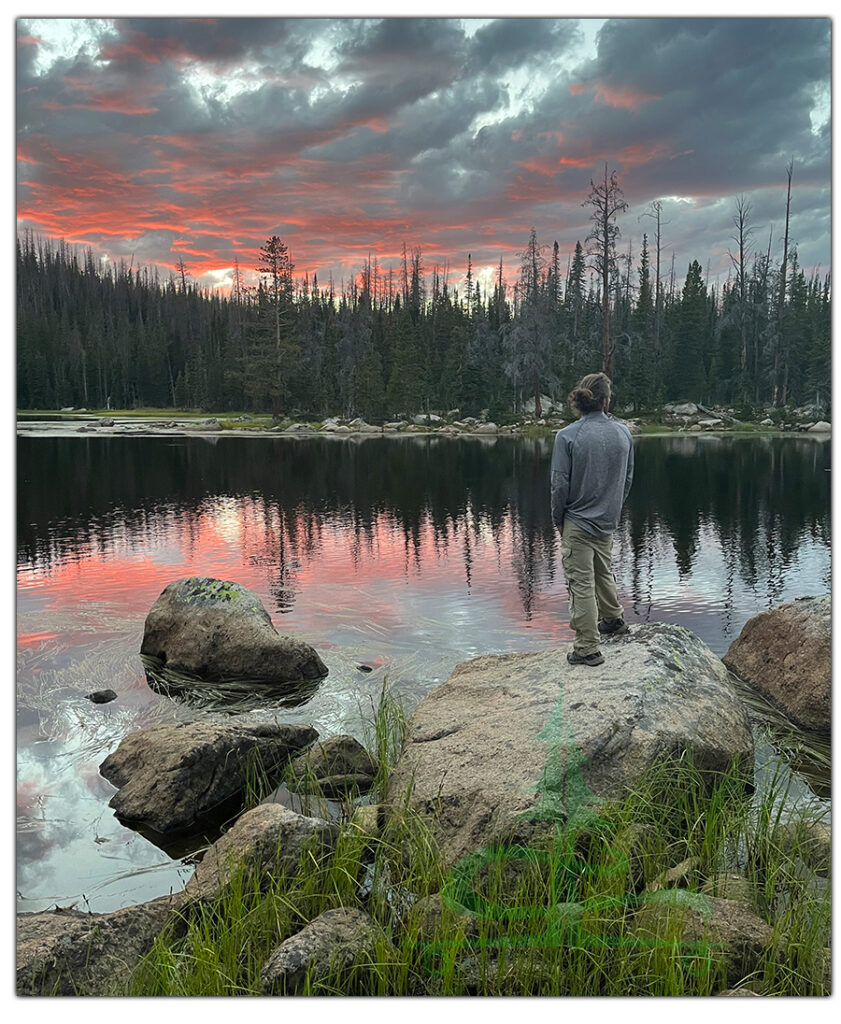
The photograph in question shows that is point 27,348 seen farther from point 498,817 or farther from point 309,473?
point 309,473

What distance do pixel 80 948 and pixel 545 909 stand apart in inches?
92.1

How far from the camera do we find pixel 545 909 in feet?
14.0

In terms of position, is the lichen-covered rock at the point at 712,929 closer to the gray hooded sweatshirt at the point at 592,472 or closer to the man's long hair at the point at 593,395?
the gray hooded sweatshirt at the point at 592,472

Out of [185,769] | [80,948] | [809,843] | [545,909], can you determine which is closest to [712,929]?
[545,909]

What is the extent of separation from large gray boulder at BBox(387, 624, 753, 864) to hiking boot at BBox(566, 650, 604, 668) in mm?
56

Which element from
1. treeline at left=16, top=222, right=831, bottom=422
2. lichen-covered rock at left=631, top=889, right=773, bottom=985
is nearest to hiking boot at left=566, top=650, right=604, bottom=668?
lichen-covered rock at left=631, top=889, right=773, bottom=985

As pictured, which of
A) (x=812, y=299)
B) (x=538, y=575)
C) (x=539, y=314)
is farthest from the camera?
(x=539, y=314)

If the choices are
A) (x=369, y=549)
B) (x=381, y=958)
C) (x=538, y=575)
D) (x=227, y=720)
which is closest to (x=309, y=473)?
(x=369, y=549)

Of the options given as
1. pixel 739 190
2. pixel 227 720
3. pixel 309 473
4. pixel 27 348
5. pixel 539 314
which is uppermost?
pixel 539 314

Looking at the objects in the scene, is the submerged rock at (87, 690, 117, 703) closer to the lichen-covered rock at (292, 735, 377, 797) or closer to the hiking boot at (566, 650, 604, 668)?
the lichen-covered rock at (292, 735, 377, 797)

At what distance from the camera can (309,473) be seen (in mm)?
29375

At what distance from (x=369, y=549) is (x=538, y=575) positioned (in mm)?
3855

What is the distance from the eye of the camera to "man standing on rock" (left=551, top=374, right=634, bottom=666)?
5977 millimetres

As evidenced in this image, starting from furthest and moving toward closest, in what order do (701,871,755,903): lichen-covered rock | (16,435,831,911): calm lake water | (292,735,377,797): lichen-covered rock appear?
(16,435,831,911): calm lake water → (292,735,377,797): lichen-covered rock → (701,871,755,903): lichen-covered rock
